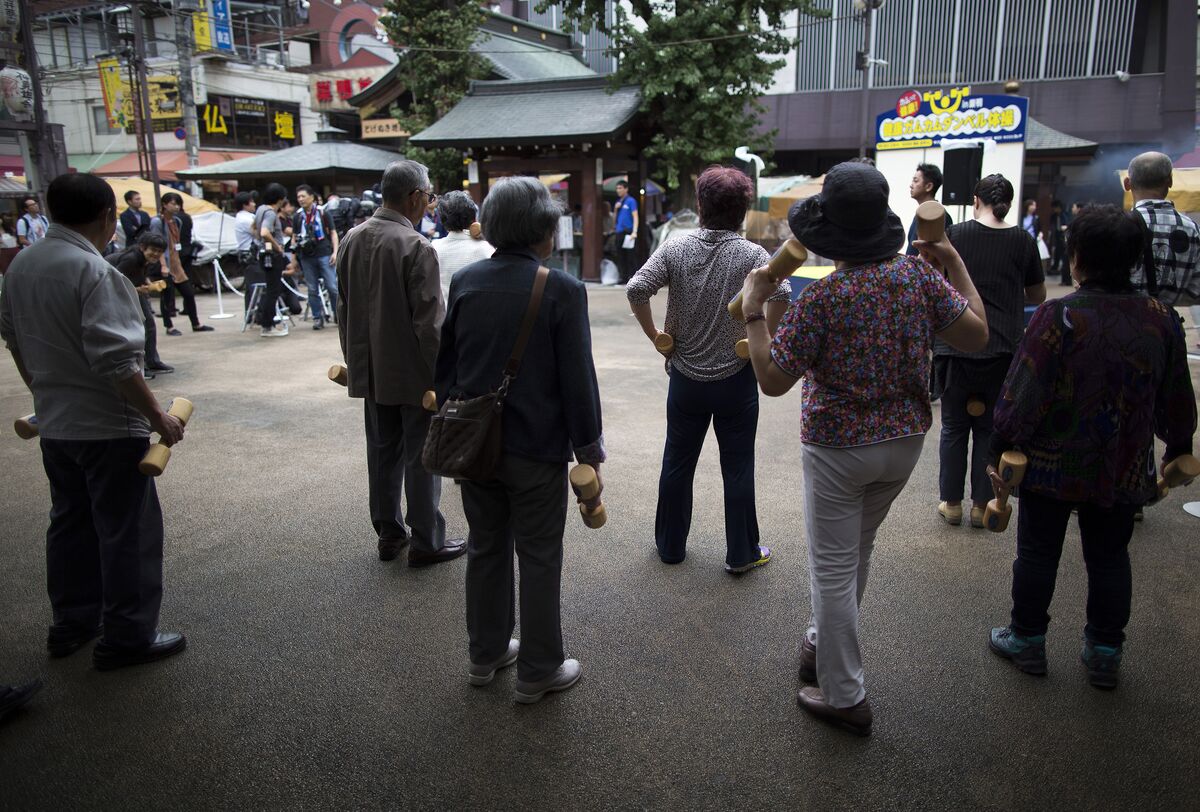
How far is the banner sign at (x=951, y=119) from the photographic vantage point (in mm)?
10656

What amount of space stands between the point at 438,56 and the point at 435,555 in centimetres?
1725

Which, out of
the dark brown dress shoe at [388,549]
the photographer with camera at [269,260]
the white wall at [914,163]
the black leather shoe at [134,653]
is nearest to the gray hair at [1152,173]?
the dark brown dress shoe at [388,549]

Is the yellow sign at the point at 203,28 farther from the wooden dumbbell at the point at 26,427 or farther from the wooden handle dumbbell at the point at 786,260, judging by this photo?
the wooden handle dumbbell at the point at 786,260

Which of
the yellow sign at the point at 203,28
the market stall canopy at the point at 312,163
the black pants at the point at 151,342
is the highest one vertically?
the yellow sign at the point at 203,28

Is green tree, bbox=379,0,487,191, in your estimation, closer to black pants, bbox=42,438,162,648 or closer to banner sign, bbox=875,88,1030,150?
banner sign, bbox=875,88,1030,150

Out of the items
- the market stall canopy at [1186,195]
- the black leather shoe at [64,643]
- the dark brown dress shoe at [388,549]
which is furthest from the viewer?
the market stall canopy at [1186,195]

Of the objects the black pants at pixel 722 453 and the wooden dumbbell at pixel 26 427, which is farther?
the black pants at pixel 722 453

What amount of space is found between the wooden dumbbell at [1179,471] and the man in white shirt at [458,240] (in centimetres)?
293

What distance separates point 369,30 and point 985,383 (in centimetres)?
3356

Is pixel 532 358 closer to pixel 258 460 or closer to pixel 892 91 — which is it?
pixel 258 460

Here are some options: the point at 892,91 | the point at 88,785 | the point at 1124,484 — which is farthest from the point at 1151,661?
the point at 892,91

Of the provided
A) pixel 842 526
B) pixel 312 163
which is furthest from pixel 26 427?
pixel 312 163

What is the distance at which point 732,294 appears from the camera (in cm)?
325

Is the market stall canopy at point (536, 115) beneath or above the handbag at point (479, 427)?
above
